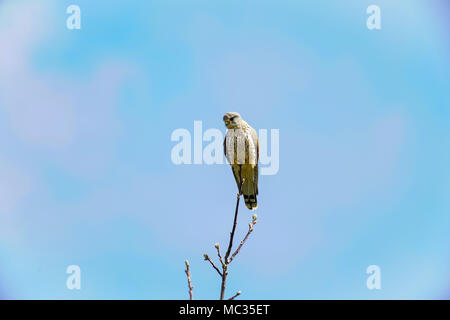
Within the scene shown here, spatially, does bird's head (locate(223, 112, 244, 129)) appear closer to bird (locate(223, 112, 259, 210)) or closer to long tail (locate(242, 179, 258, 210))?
bird (locate(223, 112, 259, 210))

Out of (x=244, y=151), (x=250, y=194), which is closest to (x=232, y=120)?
(x=244, y=151)

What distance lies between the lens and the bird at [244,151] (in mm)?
6293

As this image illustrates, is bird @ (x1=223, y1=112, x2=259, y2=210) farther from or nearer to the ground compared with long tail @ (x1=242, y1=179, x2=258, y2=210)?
farther from the ground

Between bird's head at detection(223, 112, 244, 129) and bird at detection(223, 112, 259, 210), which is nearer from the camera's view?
bird at detection(223, 112, 259, 210)

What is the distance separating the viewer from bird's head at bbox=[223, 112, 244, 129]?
643 cm

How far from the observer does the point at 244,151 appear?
20.5ft

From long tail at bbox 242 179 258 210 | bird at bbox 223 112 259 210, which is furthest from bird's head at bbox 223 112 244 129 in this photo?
long tail at bbox 242 179 258 210

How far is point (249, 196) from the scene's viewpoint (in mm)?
6629

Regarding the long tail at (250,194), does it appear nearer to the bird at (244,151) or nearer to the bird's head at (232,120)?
the bird at (244,151)

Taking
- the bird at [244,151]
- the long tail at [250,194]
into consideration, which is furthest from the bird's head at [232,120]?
the long tail at [250,194]
